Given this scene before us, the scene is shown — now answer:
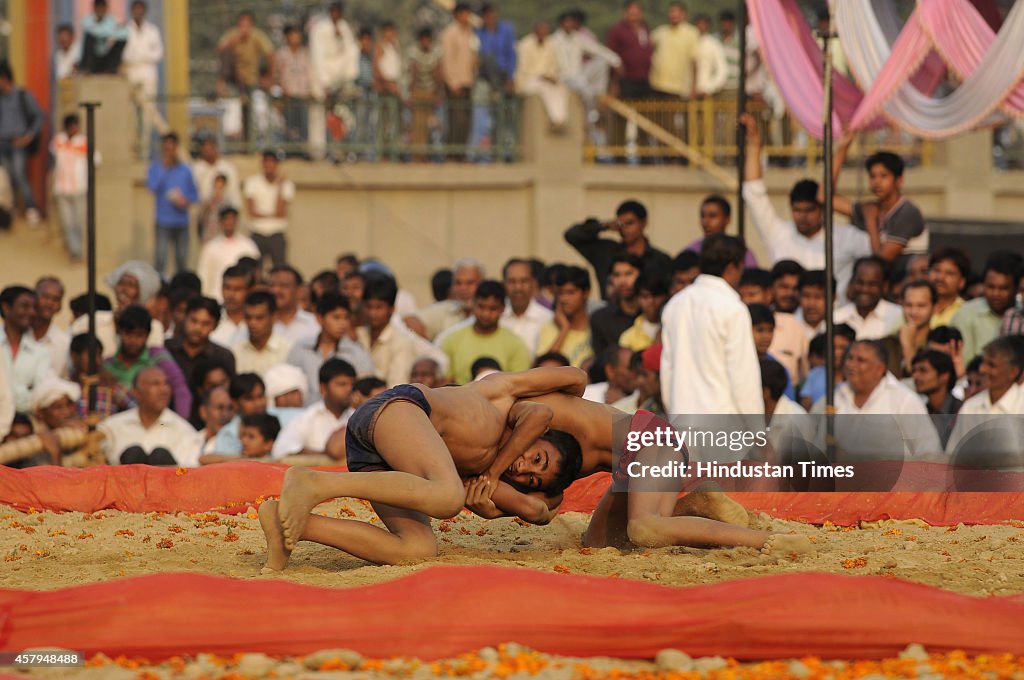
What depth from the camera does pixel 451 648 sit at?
15.3 feet

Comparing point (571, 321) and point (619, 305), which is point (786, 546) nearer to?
point (619, 305)

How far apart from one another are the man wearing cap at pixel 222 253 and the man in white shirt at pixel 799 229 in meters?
4.47

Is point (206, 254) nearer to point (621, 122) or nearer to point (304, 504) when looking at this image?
point (621, 122)

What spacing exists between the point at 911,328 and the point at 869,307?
336 mm

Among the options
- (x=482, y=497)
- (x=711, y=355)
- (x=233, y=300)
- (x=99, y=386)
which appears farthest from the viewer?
(x=233, y=300)

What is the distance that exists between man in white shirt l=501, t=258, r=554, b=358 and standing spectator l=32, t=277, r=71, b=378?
2.68 m

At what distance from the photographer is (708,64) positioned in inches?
617

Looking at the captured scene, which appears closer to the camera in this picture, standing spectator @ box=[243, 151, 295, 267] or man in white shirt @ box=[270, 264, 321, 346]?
man in white shirt @ box=[270, 264, 321, 346]

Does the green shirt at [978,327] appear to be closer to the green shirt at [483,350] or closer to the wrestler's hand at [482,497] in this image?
the green shirt at [483,350]

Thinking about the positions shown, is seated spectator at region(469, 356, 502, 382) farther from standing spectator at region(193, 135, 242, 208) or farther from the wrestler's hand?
standing spectator at region(193, 135, 242, 208)

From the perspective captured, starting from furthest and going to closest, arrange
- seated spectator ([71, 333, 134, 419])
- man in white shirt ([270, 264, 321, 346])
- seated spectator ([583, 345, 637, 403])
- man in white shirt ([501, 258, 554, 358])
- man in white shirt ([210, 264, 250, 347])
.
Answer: man in white shirt ([210, 264, 250, 347])
man in white shirt ([270, 264, 321, 346])
man in white shirt ([501, 258, 554, 358])
seated spectator ([71, 333, 134, 419])
seated spectator ([583, 345, 637, 403])

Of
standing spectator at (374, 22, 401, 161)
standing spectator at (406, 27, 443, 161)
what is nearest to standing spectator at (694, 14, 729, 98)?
standing spectator at (406, 27, 443, 161)

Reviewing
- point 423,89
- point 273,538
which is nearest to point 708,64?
point 423,89

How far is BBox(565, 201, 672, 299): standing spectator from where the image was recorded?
9.54 metres
